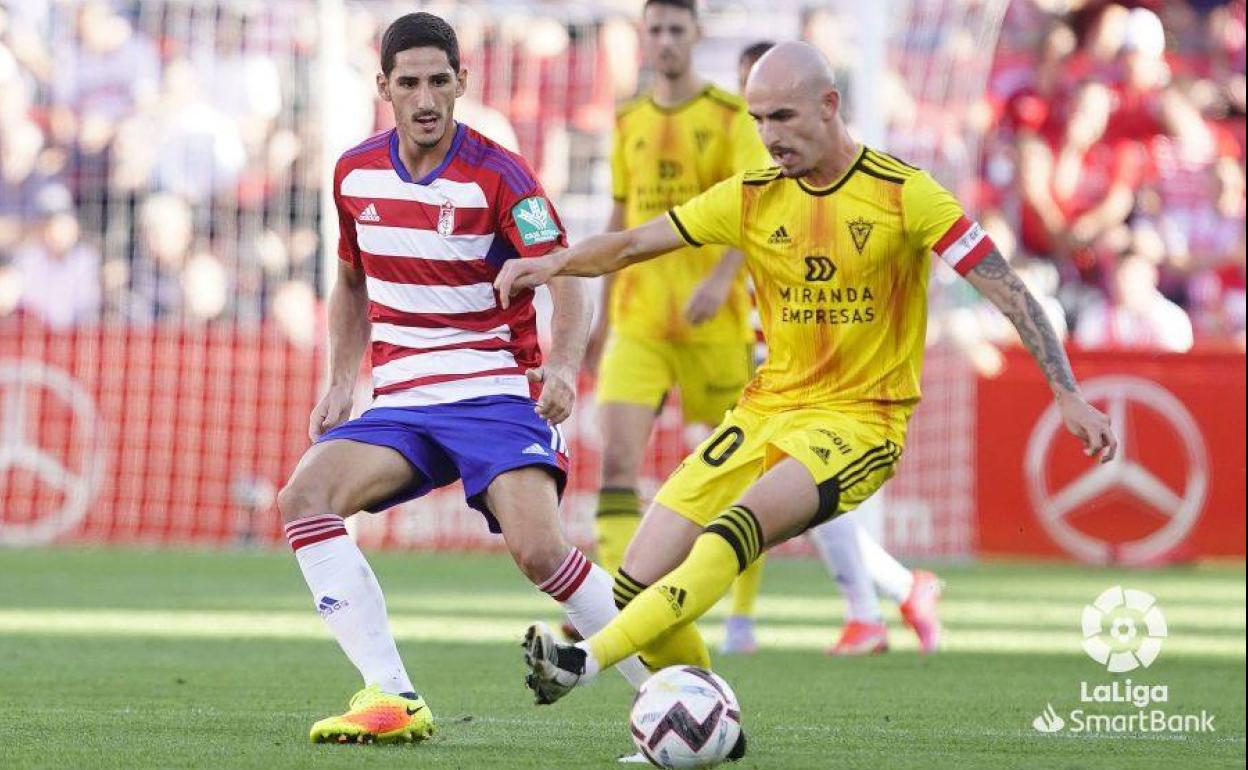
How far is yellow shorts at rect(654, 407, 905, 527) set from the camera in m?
6.39

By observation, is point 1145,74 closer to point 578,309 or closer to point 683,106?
point 683,106

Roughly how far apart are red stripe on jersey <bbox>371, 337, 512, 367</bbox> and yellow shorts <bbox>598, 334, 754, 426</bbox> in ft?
10.2

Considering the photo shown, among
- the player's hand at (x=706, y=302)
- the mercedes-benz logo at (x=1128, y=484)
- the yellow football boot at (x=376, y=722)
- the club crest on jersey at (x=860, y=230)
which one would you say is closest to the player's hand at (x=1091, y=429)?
the club crest on jersey at (x=860, y=230)

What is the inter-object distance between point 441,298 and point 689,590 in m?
1.35

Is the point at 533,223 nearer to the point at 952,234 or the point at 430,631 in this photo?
the point at 952,234

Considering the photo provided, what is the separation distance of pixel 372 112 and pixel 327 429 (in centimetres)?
1046

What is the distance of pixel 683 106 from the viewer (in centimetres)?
991

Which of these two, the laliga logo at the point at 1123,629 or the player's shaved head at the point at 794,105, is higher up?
the player's shaved head at the point at 794,105

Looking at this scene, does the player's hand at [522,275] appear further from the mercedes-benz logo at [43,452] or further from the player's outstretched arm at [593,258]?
the mercedes-benz logo at [43,452]

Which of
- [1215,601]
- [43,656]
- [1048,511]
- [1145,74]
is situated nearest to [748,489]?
[43,656]

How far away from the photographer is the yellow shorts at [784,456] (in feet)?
21.0

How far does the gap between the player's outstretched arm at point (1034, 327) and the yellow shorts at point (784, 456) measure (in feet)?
1.84


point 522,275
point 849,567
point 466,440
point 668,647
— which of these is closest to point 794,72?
point 522,275

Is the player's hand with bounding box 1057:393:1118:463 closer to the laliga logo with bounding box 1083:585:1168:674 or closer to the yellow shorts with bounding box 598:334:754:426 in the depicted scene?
the laliga logo with bounding box 1083:585:1168:674
